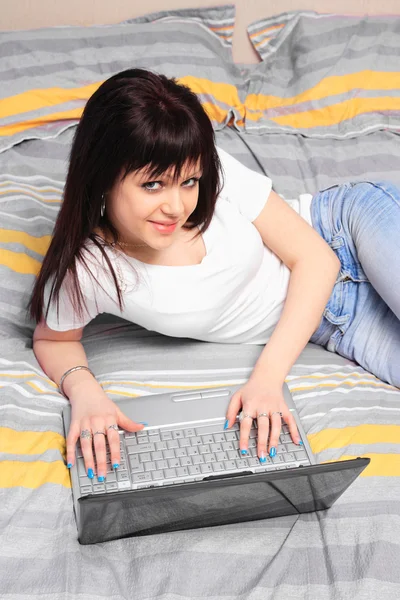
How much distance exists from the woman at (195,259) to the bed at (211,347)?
0.07m

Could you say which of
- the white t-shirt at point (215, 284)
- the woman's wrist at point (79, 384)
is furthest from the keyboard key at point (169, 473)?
the white t-shirt at point (215, 284)

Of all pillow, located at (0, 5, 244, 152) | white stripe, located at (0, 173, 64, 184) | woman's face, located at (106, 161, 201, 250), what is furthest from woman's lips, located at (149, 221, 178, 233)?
pillow, located at (0, 5, 244, 152)

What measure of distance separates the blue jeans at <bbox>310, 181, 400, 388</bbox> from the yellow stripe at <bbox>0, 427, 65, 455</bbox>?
24.9 inches

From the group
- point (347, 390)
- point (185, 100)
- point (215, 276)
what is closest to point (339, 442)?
point (347, 390)

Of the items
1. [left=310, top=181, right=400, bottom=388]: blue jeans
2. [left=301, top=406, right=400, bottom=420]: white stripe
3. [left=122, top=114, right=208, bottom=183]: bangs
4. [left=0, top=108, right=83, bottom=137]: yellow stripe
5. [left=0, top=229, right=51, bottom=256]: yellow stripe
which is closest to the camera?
[left=122, top=114, right=208, bottom=183]: bangs

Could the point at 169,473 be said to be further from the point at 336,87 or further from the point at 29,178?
the point at 336,87

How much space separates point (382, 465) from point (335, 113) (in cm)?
121

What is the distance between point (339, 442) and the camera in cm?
130

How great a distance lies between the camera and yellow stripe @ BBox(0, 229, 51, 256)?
5.28 ft

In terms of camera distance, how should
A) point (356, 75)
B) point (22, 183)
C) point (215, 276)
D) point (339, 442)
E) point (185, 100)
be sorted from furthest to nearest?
point (356, 75), point (22, 183), point (215, 276), point (339, 442), point (185, 100)

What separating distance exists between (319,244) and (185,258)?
10.9 inches

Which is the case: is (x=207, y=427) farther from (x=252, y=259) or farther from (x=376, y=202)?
(x=376, y=202)

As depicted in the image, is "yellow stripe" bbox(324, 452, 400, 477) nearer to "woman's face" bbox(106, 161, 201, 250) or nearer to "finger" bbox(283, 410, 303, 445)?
"finger" bbox(283, 410, 303, 445)

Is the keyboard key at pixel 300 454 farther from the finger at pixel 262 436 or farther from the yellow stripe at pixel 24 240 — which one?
A: the yellow stripe at pixel 24 240
